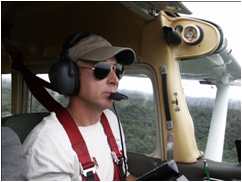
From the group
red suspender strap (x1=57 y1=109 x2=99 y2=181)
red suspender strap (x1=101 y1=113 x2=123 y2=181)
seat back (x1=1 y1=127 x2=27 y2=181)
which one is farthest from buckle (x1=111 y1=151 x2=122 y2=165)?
seat back (x1=1 y1=127 x2=27 y2=181)

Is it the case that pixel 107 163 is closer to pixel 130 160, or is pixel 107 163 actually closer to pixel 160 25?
pixel 130 160

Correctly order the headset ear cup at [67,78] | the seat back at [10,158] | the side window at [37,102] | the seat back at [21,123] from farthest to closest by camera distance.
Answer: the side window at [37,102], the seat back at [21,123], the headset ear cup at [67,78], the seat back at [10,158]

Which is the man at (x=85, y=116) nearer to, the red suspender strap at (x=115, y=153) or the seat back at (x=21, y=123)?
the red suspender strap at (x=115, y=153)

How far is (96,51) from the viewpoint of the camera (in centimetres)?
145

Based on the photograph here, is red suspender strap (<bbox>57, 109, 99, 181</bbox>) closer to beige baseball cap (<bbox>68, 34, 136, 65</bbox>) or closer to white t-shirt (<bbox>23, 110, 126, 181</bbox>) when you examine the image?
white t-shirt (<bbox>23, 110, 126, 181</bbox>)

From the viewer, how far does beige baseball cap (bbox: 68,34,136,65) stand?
1.42 metres

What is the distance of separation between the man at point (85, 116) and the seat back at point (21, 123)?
0.62 feet

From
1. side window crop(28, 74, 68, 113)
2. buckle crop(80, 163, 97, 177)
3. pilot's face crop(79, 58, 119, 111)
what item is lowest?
buckle crop(80, 163, 97, 177)

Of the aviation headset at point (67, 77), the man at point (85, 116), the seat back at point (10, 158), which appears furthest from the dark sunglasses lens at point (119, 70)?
the seat back at point (10, 158)

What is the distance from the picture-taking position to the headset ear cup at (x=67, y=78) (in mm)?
1407

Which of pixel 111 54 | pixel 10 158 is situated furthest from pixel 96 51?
pixel 10 158

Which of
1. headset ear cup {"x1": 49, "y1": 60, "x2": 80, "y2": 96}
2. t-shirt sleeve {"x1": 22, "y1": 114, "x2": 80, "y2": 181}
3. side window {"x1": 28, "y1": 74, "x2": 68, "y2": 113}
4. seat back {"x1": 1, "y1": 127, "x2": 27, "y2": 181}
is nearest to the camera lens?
seat back {"x1": 1, "y1": 127, "x2": 27, "y2": 181}

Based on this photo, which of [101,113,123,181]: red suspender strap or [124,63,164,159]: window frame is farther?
[124,63,164,159]: window frame

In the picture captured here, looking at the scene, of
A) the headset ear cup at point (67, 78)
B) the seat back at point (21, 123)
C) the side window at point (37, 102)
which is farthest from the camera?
the side window at point (37, 102)
